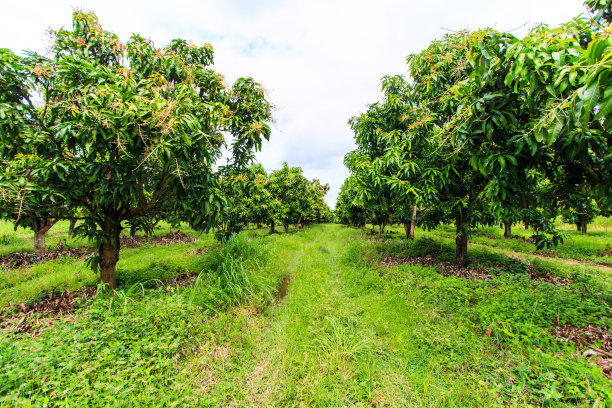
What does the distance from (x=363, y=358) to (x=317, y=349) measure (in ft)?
2.68

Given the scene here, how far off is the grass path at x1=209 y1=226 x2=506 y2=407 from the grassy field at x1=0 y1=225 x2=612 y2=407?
0.02 metres

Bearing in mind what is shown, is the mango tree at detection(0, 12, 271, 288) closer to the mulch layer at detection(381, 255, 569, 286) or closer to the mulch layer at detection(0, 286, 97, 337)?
the mulch layer at detection(0, 286, 97, 337)

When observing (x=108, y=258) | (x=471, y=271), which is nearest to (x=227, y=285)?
(x=108, y=258)

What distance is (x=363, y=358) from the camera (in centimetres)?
356

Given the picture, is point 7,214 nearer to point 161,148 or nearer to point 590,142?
point 161,148

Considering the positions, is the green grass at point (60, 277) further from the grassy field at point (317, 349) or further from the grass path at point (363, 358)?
the grass path at point (363, 358)

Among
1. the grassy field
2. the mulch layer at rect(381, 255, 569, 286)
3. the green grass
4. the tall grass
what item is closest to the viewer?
the grassy field

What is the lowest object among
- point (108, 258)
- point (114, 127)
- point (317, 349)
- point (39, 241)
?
point (317, 349)

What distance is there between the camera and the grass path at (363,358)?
2844mm

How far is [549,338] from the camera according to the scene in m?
3.29

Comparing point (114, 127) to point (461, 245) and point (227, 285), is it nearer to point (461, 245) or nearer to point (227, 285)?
point (227, 285)

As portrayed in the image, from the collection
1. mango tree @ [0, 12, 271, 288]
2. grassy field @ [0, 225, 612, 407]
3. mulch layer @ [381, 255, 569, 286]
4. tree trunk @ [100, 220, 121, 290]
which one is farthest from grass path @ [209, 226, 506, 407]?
tree trunk @ [100, 220, 121, 290]

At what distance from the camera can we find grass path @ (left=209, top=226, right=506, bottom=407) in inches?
112

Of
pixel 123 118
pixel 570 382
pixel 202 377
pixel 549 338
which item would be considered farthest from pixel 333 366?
pixel 123 118
